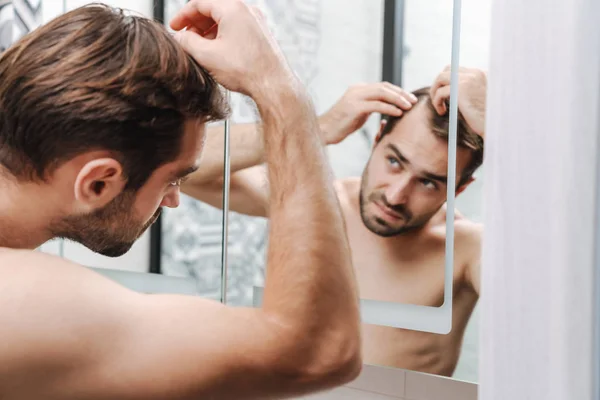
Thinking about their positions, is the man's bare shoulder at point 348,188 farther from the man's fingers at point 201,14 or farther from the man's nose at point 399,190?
the man's fingers at point 201,14

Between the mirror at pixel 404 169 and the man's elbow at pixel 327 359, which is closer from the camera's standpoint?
the man's elbow at pixel 327 359

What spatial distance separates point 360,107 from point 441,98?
0.52 feet

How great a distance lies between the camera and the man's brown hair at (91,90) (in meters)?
0.93

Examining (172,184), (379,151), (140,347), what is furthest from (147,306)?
(379,151)

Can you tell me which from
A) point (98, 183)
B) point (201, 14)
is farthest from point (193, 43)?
point (98, 183)

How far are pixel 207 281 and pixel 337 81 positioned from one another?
20.0 inches

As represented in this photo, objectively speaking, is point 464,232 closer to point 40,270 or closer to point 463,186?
point 463,186

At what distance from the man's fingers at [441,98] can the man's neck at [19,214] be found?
0.64 meters

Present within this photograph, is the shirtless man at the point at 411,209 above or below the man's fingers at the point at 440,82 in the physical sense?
below

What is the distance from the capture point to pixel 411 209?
Answer: 1220 millimetres

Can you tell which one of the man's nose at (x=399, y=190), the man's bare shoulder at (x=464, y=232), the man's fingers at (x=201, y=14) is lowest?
A: the man's bare shoulder at (x=464, y=232)

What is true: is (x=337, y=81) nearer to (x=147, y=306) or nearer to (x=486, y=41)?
(x=486, y=41)

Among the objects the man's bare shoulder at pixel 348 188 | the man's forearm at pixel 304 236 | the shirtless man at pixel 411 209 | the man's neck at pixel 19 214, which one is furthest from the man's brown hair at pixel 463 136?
the man's neck at pixel 19 214

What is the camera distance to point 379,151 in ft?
4.13
